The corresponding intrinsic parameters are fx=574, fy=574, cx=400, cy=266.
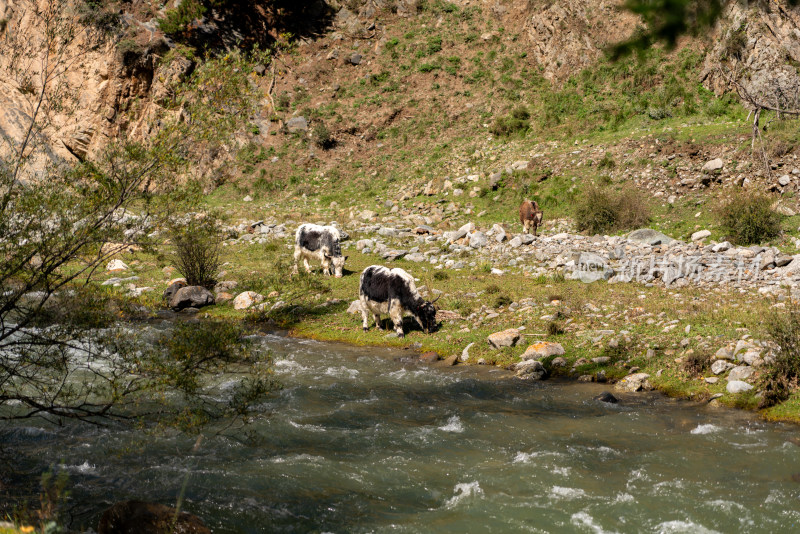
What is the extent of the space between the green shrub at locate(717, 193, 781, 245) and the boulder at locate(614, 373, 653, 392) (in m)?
12.3

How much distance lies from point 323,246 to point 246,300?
13.2 ft

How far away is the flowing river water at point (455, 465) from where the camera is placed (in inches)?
301

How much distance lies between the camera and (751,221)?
21.8 meters

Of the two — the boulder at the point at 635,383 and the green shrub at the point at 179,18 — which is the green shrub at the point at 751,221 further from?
the green shrub at the point at 179,18

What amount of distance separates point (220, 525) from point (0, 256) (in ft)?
15.6

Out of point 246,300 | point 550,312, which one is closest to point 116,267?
point 246,300

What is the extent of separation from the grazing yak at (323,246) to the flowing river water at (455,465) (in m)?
10.9

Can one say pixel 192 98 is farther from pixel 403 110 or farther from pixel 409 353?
pixel 403 110

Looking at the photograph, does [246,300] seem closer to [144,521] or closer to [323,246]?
[323,246]

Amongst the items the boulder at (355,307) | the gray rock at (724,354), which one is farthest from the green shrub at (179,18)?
the gray rock at (724,354)

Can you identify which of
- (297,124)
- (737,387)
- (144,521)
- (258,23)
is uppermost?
(258,23)

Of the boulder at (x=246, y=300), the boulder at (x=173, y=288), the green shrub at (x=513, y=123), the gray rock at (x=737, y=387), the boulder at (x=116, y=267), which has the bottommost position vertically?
the gray rock at (x=737, y=387)

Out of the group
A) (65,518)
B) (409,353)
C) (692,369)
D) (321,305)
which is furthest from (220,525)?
(321,305)

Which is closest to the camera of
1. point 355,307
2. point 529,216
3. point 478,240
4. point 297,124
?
point 355,307
